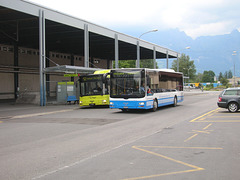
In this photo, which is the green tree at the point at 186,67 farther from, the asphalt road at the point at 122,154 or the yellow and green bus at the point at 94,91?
the asphalt road at the point at 122,154

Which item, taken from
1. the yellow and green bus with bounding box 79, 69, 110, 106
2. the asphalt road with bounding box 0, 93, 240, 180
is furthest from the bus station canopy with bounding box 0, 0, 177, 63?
the asphalt road with bounding box 0, 93, 240, 180

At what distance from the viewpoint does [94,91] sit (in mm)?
21734

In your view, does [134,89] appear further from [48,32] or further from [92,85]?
[48,32]

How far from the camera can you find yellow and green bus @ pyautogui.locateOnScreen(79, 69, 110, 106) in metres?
21.5

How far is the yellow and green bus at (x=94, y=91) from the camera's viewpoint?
2153 cm

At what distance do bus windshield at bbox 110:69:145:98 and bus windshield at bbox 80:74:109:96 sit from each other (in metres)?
4.58

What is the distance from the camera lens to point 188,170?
525 cm

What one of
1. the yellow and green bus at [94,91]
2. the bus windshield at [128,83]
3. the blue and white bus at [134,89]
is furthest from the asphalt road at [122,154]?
the yellow and green bus at [94,91]

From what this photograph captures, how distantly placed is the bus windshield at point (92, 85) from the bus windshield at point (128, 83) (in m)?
4.58

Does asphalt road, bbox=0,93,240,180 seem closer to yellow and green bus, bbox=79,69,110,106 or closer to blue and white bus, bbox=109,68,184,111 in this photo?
blue and white bus, bbox=109,68,184,111

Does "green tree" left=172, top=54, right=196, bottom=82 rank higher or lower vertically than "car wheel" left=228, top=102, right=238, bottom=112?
higher

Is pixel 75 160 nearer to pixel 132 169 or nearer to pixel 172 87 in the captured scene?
pixel 132 169

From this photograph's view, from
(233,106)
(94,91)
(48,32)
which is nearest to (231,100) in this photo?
(233,106)

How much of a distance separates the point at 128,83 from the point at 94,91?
18.7ft
